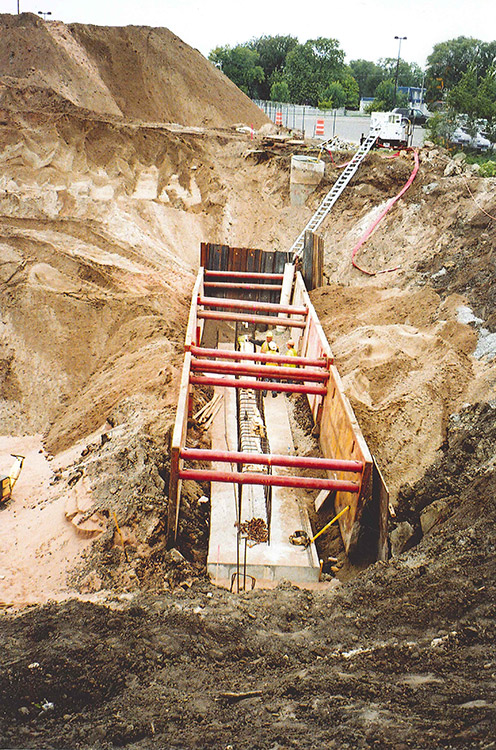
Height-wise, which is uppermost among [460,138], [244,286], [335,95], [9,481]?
[335,95]

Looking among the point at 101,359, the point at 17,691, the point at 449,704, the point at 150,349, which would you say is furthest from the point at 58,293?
the point at 449,704

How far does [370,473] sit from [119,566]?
10.1 feet

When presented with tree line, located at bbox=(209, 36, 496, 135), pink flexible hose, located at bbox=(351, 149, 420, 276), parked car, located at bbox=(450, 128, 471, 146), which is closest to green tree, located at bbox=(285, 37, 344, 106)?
tree line, located at bbox=(209, 36, 496, 135)

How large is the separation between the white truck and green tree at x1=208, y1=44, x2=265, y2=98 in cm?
2958

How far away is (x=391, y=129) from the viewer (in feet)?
66.2

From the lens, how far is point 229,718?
3828 millimetres

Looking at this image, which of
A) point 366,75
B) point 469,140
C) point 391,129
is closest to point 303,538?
point 391,129

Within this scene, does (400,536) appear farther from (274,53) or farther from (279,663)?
(274,53)

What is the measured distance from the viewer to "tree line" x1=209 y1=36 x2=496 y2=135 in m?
40.8

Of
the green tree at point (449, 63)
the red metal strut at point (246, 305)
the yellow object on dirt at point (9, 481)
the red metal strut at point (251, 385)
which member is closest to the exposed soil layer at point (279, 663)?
the yellow object on dirt at point (9, 481)

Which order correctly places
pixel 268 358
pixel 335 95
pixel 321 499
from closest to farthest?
pixel 321 499 < pixel 268 358 < pixel 335 95

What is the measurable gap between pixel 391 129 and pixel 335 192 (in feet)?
12.2

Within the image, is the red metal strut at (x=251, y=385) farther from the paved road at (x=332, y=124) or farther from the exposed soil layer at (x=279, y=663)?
the paved road at (x=332, y=124)

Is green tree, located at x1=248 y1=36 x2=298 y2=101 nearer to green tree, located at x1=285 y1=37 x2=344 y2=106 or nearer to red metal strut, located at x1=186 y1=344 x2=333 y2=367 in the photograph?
green tree, located at x1=285 y1=37 x2=344 y2=106
